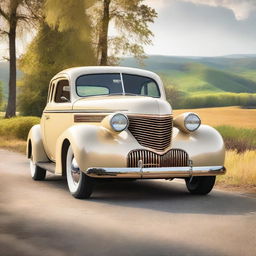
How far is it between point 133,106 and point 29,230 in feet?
10.0

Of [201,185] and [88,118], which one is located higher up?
[88,118]

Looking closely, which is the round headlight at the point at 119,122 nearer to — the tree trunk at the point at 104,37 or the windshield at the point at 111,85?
the windshield at the point at 111,85

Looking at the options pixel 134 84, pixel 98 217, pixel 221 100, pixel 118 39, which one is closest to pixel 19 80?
pixel 118 39

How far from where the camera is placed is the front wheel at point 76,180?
29.8ft

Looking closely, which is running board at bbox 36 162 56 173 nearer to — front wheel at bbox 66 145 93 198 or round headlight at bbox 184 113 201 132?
front wheel at bbox 66 145 93 198

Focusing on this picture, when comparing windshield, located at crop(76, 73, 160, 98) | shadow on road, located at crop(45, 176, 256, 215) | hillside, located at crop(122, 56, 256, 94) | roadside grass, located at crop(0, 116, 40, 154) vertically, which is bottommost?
hillside, located at crop(122, 56, 256, 94)

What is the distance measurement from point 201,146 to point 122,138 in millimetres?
1208

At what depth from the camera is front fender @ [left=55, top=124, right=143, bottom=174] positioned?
28.8 ft

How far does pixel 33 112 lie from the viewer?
3684 centimetres

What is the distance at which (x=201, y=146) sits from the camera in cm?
935

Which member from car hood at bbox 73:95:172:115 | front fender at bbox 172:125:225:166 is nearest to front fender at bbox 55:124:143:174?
car hood at bbox 73:95:172:115

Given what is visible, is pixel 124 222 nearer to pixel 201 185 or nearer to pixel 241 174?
pixel 201 185

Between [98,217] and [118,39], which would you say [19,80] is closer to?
[118,39]

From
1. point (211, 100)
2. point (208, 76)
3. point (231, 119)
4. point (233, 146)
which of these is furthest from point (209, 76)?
point (233, 146)
